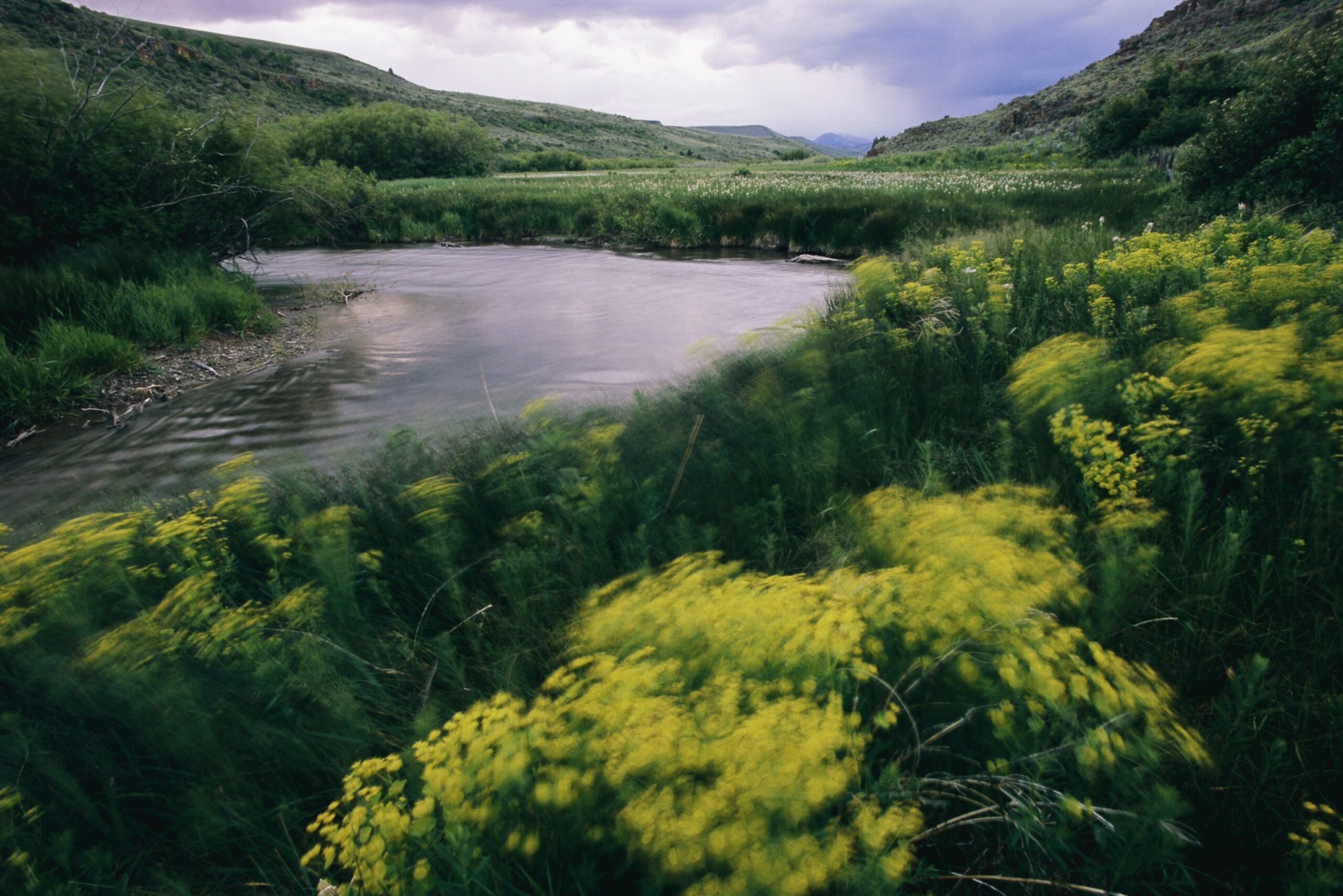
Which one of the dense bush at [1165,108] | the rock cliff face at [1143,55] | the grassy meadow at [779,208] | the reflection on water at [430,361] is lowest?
the reflection on water at [430,361]

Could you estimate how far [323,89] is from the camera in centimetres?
6719

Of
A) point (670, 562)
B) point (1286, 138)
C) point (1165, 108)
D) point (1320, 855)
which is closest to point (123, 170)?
point (670, 562)

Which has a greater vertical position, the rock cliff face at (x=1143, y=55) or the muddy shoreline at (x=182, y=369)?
the rock cliff face at (x=1143, y=55)

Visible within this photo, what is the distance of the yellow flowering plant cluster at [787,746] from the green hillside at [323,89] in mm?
15724

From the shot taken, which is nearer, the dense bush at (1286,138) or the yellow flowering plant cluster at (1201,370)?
the yellow flowering plant cluster at (1201,370)

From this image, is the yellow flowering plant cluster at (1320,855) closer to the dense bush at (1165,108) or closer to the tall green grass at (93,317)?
the tall green grass at (93,317)

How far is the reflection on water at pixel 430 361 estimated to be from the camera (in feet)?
17.4

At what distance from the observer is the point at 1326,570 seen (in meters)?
2.09

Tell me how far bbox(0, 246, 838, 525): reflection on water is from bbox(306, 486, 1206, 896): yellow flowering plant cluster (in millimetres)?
4312

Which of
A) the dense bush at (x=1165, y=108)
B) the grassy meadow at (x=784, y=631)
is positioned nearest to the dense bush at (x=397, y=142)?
the dense bush at (x=1165, y=108)

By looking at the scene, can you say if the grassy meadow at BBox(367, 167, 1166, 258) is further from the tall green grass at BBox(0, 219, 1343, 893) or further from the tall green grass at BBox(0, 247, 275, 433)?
the tall green grass at BBox(0, 247, 275, 433)

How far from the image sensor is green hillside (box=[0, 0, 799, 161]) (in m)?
40.4

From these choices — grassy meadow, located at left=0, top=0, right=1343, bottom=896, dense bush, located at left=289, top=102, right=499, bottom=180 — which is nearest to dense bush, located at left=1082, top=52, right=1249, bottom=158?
grassy meadow, located at left=0, top=0, right=1343, bottom=896

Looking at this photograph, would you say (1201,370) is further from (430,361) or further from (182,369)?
(182,369)
